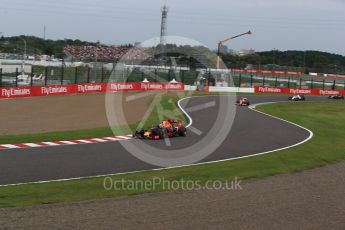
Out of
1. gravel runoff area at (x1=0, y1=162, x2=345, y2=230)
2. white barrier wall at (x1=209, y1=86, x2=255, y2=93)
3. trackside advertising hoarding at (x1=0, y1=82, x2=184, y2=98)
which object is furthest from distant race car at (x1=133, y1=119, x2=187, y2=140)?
white barrier wall at (x1=209, y1=86, x2=255, y2=93)

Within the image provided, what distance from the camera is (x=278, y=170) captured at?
14.2 meters

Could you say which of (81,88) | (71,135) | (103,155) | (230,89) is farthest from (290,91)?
(103,155)

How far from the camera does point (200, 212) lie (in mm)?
8977

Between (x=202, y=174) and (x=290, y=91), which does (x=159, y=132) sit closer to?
(x=202, y=174)

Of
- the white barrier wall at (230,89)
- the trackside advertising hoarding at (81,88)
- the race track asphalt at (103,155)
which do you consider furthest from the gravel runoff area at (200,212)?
the white barrier wall at (230,89)

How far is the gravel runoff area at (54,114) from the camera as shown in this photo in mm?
23200

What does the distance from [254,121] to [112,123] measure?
28.3 feet

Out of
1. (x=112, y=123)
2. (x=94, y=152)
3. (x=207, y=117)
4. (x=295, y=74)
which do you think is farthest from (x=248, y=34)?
(x=94, y=152)

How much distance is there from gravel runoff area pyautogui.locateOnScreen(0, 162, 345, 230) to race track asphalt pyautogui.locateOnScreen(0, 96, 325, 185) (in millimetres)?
3188

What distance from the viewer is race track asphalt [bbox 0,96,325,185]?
12.7m

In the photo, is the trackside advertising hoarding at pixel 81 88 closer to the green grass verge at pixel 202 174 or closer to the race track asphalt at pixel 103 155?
the race track asphalt at pixel 103 155

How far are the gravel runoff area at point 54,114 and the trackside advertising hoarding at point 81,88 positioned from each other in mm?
1250

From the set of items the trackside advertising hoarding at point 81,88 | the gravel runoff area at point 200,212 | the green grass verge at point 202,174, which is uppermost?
the trackside advertising hoarding at point 81,88

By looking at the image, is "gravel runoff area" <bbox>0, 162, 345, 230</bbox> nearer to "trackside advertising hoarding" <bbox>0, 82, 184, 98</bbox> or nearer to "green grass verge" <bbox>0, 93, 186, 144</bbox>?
"green grass verge" <bbox>0, 93, 186, 144</bbox>
